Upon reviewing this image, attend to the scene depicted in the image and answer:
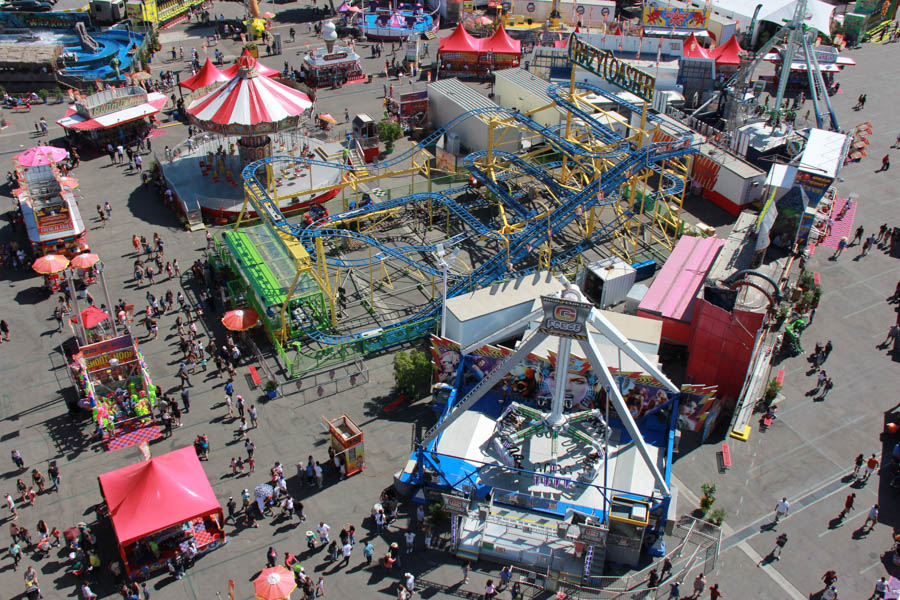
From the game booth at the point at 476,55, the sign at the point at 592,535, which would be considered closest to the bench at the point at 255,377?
the sign at the point at 592,535

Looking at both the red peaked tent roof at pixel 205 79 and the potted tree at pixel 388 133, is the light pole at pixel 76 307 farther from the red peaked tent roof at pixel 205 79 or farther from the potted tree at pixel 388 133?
the red peaked tent roof at pixel 205 79

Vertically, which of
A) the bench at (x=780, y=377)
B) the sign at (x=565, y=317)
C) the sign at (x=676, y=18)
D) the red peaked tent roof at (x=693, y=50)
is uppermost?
the sign at (x=676, y=18)

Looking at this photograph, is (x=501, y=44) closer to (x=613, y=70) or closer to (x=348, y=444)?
(x=613, y=70)

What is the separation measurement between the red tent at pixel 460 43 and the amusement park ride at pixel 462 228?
→ 66.6ft

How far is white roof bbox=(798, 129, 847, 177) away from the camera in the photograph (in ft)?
161

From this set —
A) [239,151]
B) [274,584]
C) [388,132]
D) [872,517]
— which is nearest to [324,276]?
[274,584]

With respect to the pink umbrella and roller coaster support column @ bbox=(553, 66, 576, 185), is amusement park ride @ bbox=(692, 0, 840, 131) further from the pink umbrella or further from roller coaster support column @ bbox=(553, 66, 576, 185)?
the pink umbrella

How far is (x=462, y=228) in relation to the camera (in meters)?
51.9

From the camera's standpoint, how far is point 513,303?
38938 millimetres

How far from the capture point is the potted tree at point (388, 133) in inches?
2355

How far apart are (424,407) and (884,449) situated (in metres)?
20.7

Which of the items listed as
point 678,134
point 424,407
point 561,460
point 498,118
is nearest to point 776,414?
point 561,460

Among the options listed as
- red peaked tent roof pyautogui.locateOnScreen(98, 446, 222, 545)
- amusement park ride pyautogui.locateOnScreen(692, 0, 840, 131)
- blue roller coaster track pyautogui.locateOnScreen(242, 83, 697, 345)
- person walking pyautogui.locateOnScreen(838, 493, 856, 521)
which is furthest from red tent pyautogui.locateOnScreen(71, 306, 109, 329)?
amusement park ride pyautogui.locateOnScreen(692, 0, 840, 131)

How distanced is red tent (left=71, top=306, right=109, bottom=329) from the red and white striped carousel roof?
53.6 ft
